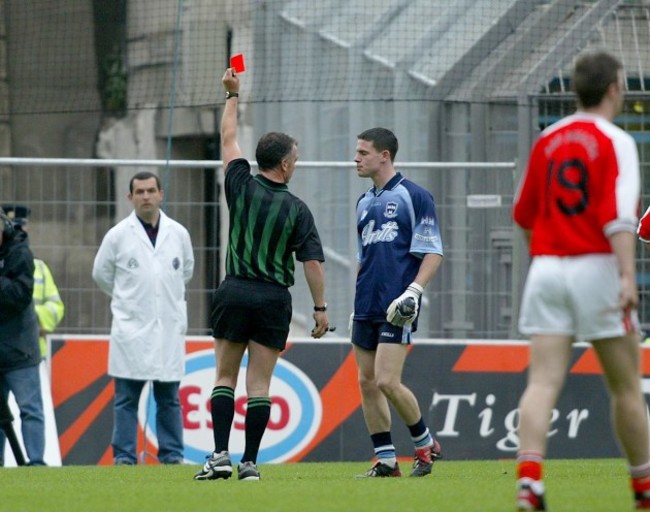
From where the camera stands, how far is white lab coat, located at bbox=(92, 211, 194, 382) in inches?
488

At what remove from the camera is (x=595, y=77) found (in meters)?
6.55

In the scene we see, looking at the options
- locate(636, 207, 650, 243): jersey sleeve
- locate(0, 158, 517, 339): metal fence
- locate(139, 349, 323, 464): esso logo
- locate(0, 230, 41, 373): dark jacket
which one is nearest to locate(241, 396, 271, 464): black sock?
locate(636, 207, 650, 243): jersey sleeve

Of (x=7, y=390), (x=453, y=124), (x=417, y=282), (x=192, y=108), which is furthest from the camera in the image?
(x=192, y=108)

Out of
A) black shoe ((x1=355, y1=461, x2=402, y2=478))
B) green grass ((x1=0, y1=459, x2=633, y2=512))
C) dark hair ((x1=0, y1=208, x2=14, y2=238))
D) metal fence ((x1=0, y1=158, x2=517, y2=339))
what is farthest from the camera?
metal fence ((x1=0, y1=158, x2=517, y2=339))

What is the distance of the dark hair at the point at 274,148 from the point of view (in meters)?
9.03

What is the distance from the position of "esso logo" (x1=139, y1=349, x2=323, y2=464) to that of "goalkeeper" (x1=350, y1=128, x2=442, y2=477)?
3.70 metres

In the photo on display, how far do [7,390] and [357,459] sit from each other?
2906 millimetres

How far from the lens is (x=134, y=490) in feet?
27.5

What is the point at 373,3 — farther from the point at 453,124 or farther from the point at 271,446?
the point at 271,446

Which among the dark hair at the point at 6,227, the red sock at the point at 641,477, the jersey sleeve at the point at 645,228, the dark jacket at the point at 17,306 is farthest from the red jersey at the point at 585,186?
the dark hair at the point at 6,227

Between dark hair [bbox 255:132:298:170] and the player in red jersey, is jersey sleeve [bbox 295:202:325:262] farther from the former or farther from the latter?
the player in red jersey

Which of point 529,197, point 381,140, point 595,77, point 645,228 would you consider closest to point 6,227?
point 381,140

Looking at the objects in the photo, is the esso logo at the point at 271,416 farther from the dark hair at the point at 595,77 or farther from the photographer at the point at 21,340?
the dark hair at the point at 595,77

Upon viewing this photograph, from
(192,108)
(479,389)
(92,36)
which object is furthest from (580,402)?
(92,36)
